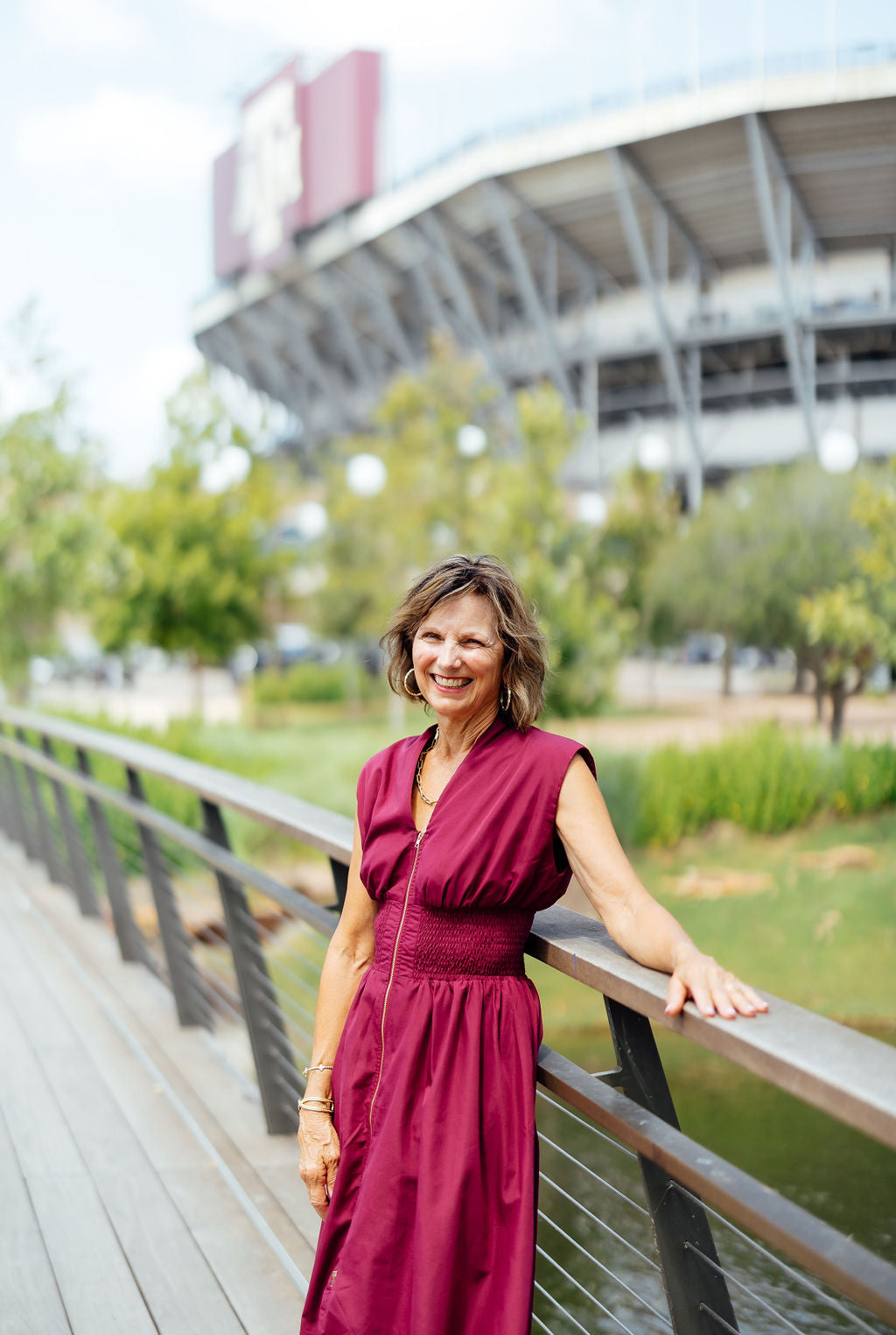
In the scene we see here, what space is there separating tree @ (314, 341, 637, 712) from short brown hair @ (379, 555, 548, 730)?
14.8 meters

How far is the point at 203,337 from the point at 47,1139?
49.9m

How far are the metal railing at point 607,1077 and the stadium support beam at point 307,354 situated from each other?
3676 centimetres

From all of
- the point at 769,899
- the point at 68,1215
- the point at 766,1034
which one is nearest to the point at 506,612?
the point at 766,1034

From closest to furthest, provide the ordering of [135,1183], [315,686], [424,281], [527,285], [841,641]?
[135,1183]
[841,641]
[527,285]
[315,686]
[424,281]

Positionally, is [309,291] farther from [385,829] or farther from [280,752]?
[385,829]

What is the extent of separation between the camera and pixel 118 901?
16.8ft

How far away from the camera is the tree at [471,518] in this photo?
1961 cm

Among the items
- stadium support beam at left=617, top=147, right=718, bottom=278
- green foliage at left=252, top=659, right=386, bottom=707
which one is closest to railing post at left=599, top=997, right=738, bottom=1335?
stadium support beam at left=617, top=147, right=718, bottom=278

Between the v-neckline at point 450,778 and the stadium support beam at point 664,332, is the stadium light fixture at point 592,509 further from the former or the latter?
the v-neckline at point 450,778

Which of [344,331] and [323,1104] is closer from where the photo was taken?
[323,1104]

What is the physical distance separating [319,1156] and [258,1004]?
1415mm

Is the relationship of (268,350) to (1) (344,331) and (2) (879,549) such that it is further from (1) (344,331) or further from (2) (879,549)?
(2) (879,549)

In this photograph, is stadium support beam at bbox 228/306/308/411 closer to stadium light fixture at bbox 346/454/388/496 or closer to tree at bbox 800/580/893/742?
stadium light fixture at bbox 346/454/388/496

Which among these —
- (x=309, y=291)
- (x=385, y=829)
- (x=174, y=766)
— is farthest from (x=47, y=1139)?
(x=309, y=291)
